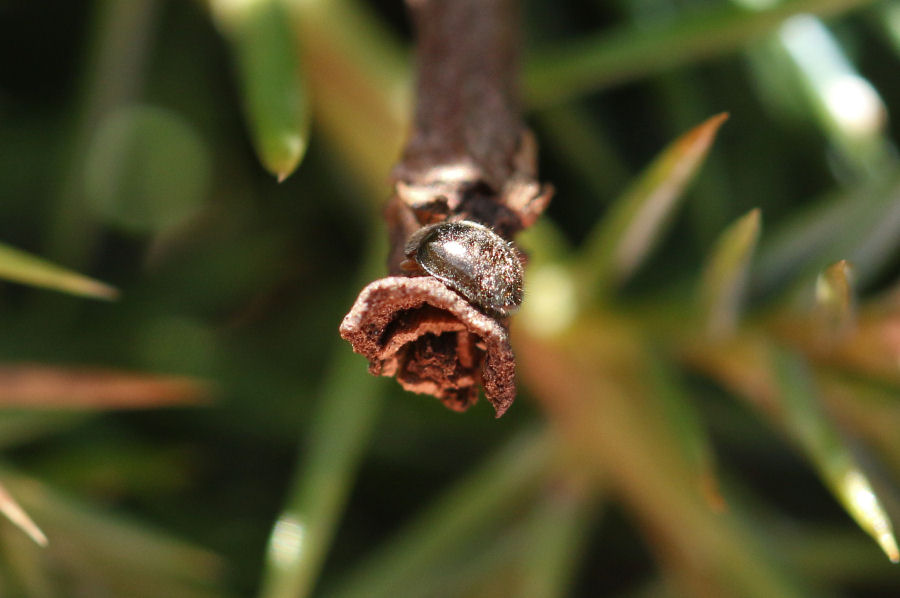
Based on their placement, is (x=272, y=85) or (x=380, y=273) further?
(x=380, y=273)

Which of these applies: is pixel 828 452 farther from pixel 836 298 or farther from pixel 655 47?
pixel 655 47

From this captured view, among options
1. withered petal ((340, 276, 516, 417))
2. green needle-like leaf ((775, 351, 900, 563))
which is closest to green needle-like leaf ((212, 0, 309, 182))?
withered petal ((340, 276, 516, 417))

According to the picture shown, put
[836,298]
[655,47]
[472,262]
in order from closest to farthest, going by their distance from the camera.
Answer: [472,262] → [836,298] → [655,47]

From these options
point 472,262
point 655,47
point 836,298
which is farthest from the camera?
point 655,47

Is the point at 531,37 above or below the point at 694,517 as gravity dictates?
above

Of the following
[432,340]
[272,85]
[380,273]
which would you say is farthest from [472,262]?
[380,273]

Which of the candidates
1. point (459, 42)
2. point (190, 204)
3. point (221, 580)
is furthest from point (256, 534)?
point (459, 42)

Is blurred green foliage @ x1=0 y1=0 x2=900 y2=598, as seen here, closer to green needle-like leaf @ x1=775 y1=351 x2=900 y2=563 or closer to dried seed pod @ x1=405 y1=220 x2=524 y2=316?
green needle-like leaf @ x1=775 y1=351 x2=900 y2=563

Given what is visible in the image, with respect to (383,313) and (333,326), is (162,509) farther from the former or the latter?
(383,313)
